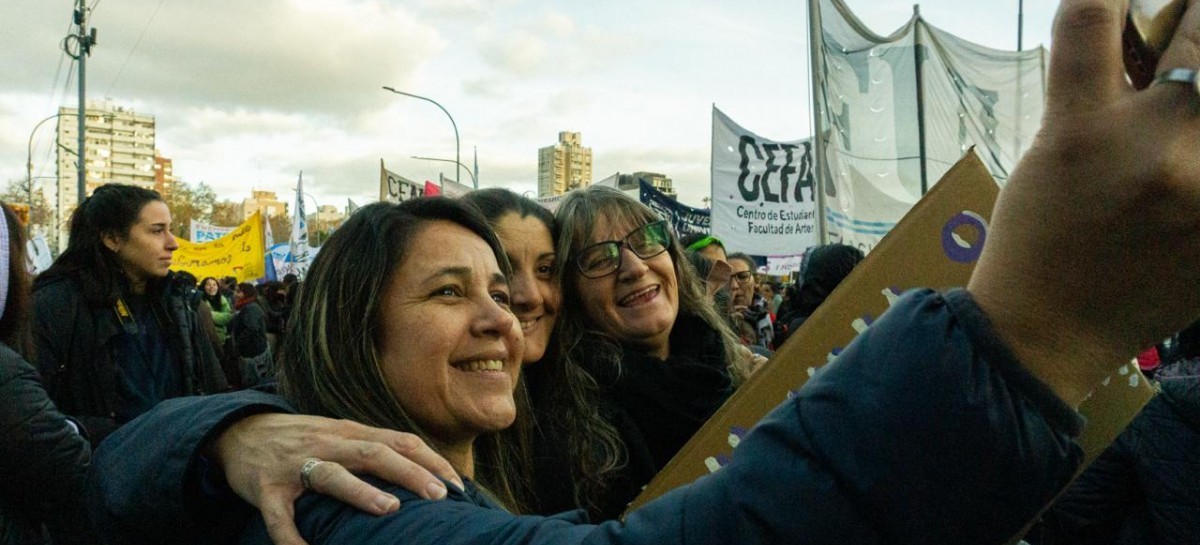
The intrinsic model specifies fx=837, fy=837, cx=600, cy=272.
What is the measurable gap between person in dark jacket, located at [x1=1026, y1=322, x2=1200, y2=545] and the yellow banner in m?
14.9

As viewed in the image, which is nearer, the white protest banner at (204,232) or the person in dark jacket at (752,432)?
the person in dark jacket at (752,432)

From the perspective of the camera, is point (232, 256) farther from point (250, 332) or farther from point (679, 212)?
point (679, 212)

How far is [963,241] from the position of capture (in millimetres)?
1416

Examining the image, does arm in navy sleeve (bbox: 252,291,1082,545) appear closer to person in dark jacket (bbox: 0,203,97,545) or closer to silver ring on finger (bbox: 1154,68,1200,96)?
silver ring on finger (bbox: 1154,68,1200,96)

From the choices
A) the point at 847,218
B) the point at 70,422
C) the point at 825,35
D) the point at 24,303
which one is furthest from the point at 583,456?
the point at 825,35

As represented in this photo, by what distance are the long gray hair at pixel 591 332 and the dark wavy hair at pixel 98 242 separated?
2.38 metres

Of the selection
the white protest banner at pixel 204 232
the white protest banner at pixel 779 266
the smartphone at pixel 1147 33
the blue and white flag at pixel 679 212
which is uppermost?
the white protest banner at pixel 204 232

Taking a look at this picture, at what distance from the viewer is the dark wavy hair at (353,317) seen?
149 centimetres

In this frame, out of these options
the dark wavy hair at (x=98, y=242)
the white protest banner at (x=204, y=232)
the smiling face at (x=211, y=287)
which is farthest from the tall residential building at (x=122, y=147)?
the dark wavy hair at (x=98, y=242)

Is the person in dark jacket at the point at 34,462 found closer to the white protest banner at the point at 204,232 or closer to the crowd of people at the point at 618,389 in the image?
the crowd of people at the point at 618,389

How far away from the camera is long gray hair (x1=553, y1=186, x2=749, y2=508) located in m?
2.06

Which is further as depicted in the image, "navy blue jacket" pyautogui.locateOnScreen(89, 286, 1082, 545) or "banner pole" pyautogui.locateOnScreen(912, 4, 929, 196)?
"banner pole" pyautogui.locateOnScreen(912, 4, 929, 196)

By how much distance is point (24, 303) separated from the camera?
2691 millimetres

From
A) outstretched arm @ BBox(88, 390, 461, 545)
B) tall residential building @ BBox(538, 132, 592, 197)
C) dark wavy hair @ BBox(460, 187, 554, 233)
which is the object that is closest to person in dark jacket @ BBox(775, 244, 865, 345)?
dark wavy hair @ BBox(460, 187, 554, 233)
